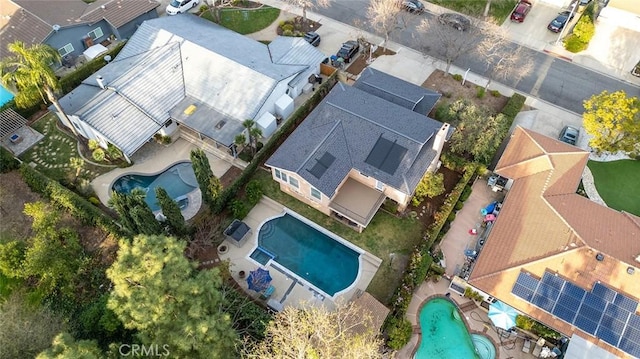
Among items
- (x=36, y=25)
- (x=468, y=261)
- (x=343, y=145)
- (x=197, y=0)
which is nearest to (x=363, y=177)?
(x=343, y=145)

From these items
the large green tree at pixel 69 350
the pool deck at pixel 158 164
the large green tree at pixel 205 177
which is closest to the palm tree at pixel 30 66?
the pool deck at pixel 158 164

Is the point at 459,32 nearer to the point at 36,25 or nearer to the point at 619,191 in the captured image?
the point at 619,191

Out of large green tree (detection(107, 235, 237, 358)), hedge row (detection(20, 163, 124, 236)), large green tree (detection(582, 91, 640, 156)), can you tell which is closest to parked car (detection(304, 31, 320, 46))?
large green tree (detection(582, 91, 640, 156))

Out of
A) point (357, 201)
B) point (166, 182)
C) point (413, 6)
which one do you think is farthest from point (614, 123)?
point (166, 182)

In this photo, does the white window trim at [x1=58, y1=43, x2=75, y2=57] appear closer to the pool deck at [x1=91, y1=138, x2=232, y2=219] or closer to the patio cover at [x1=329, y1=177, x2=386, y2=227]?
the pool deck at [x1=91, y1=138, x2=232, y2=219]

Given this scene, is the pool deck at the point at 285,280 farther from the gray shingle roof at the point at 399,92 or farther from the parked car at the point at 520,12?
the parked car at the point at 520,12

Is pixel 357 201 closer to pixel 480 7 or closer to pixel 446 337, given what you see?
pixel 446 337
